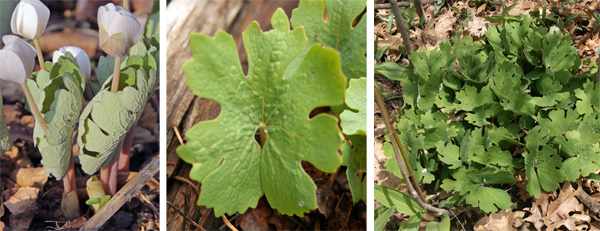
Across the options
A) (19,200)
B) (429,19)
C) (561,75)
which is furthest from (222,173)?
(561,75)

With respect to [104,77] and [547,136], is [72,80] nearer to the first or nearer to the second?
[104,77]

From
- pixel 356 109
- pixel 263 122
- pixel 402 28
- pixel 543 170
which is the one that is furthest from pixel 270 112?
pixel 543 170

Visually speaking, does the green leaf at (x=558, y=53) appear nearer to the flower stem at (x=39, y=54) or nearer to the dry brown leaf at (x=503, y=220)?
the dry brown leaf at (x=503, y=220)

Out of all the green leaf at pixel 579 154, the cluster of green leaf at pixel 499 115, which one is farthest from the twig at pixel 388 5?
the green leaf at pixel 579 154

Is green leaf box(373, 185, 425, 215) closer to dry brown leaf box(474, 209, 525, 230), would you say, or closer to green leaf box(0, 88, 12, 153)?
dry brown leaf box(474, 209, 525, 230)

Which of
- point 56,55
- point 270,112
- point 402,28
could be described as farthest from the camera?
point 402,28

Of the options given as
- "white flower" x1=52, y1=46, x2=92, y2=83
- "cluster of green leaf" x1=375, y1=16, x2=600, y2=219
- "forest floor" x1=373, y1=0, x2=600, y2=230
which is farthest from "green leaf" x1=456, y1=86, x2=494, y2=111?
"white flower" x1=52, y1=46, x2=92, y2=83

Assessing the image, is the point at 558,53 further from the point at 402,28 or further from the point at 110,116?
the point at 110,116
